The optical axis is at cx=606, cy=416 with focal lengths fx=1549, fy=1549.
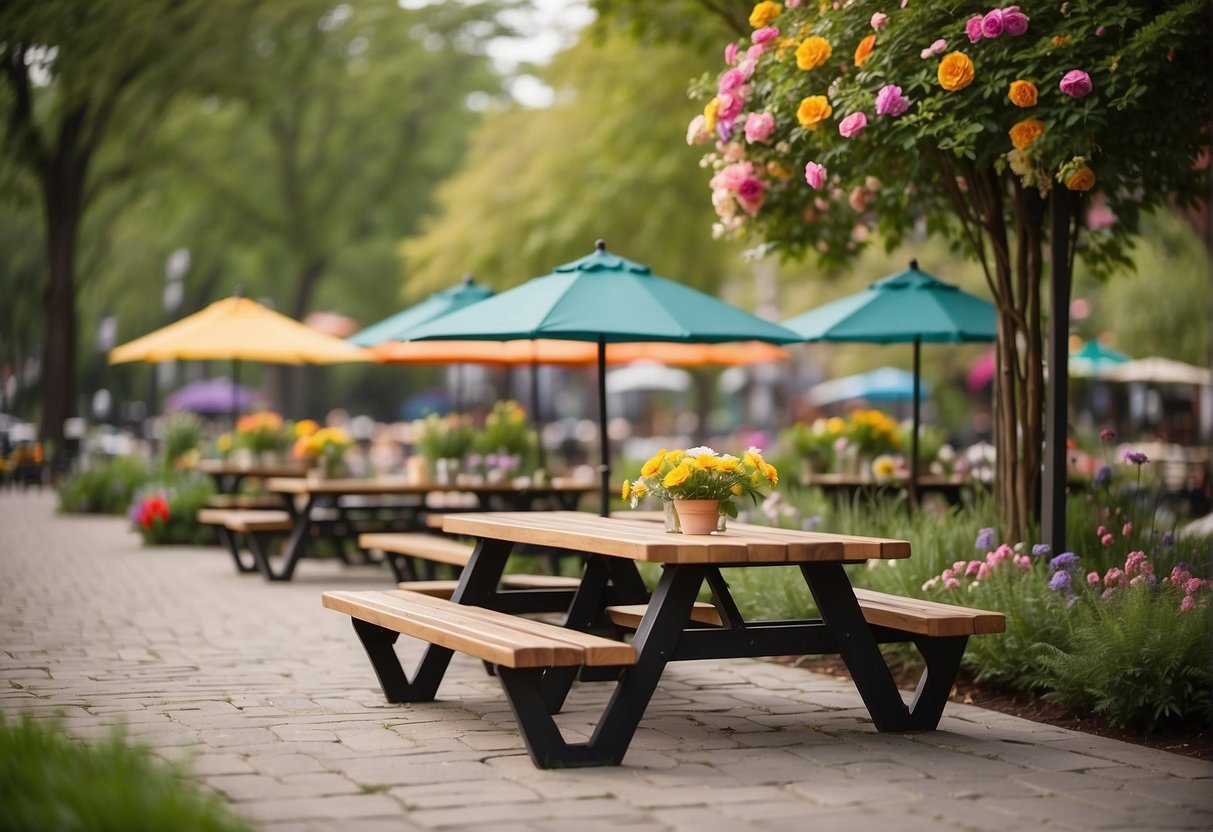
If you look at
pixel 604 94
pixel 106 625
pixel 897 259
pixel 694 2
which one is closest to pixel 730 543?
pixel 106 625

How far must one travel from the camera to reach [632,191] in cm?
2209

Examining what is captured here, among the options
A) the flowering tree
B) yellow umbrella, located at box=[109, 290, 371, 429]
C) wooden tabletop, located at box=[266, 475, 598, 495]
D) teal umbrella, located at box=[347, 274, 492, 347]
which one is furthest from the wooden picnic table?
the flowering tree

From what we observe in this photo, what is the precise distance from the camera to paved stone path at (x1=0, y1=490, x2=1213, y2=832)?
15.4 feet

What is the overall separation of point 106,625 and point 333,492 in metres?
3.15

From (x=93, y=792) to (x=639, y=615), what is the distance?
10.2 feet

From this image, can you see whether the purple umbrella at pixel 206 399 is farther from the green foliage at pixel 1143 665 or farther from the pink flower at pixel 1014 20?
the green foliage at pixel 1143 665

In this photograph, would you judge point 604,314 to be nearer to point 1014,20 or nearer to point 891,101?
point 891,101

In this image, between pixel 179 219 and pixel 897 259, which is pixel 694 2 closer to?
pixel 897 259

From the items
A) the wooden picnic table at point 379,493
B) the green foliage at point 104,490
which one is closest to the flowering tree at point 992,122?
the wooden picnic table at point 379,493

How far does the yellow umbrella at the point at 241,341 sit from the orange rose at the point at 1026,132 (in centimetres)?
851

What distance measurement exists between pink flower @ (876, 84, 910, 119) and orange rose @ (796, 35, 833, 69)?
35cm

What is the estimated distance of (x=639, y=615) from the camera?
Answer: 6617mm

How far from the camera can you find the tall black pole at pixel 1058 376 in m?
7.96

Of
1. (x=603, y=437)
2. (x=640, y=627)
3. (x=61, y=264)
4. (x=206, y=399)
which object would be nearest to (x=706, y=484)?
(x=640, y=627)
